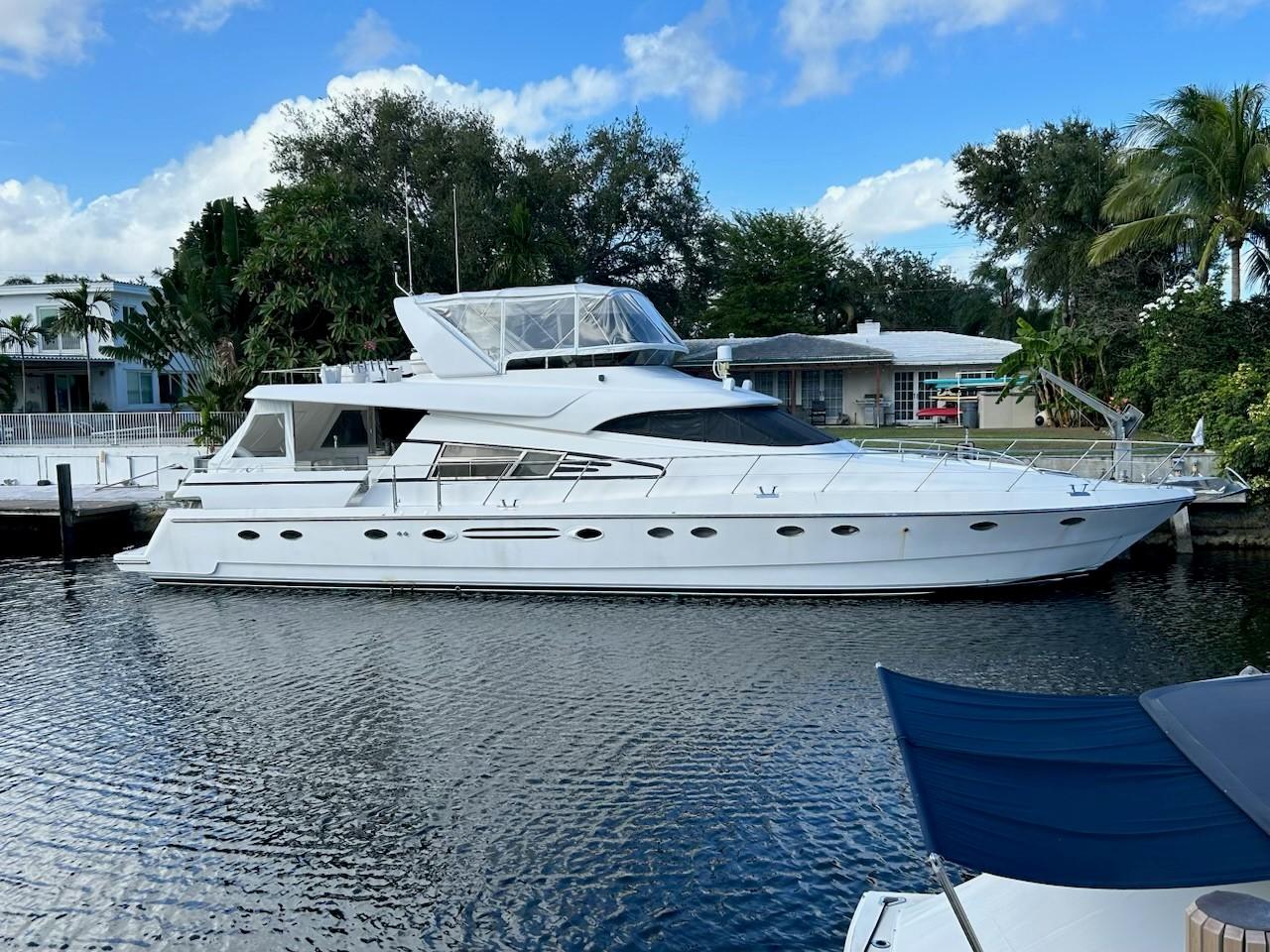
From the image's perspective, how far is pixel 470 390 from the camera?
47.9 ft

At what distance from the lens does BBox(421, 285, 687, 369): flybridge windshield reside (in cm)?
1509

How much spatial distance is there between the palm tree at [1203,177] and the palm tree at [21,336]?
3451 cm

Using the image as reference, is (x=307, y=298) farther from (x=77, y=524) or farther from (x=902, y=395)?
(x=902, y=395)

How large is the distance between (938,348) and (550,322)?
1930 centimetres

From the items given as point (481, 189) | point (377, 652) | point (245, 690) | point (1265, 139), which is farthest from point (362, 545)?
point (481, 189)

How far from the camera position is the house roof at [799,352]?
1168 inches

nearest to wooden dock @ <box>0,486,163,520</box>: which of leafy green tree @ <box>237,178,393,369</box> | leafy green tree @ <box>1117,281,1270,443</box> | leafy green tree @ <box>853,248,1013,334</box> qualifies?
leafy green tree @ <box>237,178,393,369</box>

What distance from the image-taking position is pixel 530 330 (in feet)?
50.1

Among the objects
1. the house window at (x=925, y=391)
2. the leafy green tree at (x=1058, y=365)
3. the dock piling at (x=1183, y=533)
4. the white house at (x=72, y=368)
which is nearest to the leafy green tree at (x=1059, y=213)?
the leafy green tree at (x=1058, y=365)

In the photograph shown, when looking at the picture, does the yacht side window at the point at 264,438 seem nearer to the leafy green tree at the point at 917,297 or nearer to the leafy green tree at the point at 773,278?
the leafy green tree at the point at 773,278

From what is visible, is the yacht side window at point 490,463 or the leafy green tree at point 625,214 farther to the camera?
the leafy green tree at point 625,214

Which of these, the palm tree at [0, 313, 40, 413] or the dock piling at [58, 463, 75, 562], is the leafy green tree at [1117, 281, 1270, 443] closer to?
the dock piling at [58, 463, 75, 562]

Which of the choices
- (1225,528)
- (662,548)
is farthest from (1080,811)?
(1225,528)

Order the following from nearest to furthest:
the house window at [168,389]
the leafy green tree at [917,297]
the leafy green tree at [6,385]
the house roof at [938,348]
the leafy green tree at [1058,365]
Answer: the leafy green tree at [1058,365]
the house roof at [938,348]
the leafy green tree at [6,385]
the house window at [168,389]
the leafy green tree at [917,297]
